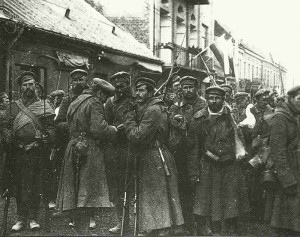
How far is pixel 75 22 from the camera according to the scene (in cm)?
1475

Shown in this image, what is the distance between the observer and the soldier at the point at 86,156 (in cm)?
557

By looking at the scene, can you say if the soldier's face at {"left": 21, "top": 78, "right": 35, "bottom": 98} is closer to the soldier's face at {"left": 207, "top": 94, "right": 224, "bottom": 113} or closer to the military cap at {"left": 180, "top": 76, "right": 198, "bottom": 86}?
the military cap at {"left": 180, "top": 76, "right": 198, "bottom": 86}

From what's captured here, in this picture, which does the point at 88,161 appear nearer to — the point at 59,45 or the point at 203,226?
the point at 203,226

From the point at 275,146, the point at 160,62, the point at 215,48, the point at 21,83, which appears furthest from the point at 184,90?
the point at 160,62

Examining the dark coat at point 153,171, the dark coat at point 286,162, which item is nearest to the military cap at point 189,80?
the dark coat at point 153,171

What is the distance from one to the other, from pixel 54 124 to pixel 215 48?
28.4 ft

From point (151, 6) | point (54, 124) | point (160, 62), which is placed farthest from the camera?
point (151, 6)

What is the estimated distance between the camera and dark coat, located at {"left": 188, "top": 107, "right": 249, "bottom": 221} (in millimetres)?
5824

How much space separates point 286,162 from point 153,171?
1.49 meters

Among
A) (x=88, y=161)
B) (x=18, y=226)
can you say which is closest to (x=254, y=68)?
(x=88, y=161)

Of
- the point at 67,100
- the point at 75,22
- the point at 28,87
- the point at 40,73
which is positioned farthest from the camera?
the point at 75,22

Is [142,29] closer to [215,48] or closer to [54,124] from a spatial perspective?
[215,48]

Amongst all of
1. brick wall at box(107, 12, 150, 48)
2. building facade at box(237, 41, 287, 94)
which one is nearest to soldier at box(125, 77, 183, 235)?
brick wall at box(107, 12, 150, 48)

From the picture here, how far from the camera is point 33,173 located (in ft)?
Result: 19.6
